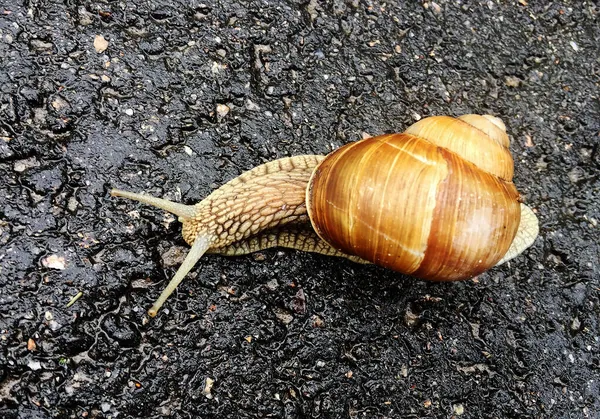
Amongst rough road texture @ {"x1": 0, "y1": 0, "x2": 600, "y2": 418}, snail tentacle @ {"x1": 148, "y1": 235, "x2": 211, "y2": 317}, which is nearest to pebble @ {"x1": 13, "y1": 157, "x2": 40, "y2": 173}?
rough road texture @ {"x1": 0, "y1": 0, "x2": 600, "y2": 418}

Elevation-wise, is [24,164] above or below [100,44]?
below

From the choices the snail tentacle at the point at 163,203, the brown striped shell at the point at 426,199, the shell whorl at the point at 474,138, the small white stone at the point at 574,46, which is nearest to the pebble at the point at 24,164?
the snail tentacle at the point at 163,203

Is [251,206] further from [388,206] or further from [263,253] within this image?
[388,206]

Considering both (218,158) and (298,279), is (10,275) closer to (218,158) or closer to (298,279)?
(218,158)

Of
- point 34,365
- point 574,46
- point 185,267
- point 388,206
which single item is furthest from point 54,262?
point 574,46

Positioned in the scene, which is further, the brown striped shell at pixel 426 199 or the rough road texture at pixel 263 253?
the rough road texture at pixel 263 253

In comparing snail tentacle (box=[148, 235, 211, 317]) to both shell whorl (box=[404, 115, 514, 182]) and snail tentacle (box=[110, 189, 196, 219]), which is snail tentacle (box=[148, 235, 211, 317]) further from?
shell whorl (box=[404, 115, 514, 182])

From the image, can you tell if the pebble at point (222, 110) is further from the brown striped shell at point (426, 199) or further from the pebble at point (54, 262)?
the pebble at point (54, 262)
